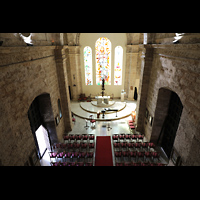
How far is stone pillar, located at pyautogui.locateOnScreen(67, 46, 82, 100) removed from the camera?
15.8 meters

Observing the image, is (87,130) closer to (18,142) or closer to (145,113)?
(145,113)

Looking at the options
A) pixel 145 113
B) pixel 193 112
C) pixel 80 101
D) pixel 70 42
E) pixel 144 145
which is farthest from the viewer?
pixel 80 101

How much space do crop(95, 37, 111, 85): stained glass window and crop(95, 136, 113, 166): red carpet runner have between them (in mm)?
9147

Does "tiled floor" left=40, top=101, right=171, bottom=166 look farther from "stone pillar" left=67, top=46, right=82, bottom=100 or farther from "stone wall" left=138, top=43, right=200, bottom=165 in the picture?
"stone wall" left=138, top=43, right=200, bottom=165

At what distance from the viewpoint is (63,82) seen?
9734 mm

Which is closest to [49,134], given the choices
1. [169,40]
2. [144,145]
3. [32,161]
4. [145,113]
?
[32,161]

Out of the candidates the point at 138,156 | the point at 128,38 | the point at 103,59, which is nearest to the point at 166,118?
the point at 138,156

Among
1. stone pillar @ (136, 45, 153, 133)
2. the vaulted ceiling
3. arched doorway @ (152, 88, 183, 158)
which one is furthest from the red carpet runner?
the vaulted ceiling

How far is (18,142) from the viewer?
524cm

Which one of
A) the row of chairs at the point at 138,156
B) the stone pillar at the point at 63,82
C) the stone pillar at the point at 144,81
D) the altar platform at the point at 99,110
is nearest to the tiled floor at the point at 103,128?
the altar platform at the point at 99,110

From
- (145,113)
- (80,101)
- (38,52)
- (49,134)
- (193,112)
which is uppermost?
(38,52)

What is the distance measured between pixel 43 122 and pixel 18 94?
371cm
